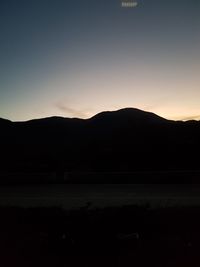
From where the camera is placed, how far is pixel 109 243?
8219mm

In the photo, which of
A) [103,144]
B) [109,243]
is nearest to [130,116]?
[103,144]

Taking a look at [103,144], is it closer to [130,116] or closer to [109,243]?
[130,116]

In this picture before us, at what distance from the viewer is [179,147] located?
2037 inches

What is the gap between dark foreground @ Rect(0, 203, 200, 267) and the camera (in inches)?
303

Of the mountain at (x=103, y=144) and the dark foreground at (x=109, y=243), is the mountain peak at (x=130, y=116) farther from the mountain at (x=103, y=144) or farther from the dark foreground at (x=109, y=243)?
the dark foreground at (x=109, y=243)

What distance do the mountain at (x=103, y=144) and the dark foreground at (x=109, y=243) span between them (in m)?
28.1

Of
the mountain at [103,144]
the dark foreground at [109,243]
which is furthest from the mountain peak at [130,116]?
the dark foreground at [109,243]

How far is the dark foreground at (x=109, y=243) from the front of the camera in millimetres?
7695

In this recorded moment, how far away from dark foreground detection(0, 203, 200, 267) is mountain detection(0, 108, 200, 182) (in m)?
28.1

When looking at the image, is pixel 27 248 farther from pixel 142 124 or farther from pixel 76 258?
pixel 142 124

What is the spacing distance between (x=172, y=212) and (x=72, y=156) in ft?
160

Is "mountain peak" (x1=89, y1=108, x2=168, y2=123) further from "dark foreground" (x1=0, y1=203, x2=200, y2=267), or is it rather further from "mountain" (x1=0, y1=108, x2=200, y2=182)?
"dark foreground" (x1=0, y1=203, x2=200, y2=267)

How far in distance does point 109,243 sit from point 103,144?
57596 mm

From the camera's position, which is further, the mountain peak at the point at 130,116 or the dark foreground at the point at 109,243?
the mountain peak at the point at 130,116
